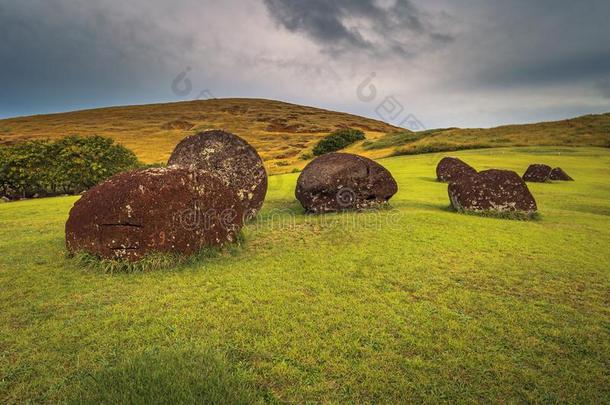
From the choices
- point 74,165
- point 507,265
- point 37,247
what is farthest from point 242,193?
point 74,165

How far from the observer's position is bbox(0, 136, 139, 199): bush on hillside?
29.4 meters

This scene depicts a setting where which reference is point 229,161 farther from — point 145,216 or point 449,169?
point 449,169

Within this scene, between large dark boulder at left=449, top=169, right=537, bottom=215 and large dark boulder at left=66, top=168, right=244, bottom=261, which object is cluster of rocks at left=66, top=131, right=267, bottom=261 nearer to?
large dark boulder at left=66, top=168, right=244, bottom=261

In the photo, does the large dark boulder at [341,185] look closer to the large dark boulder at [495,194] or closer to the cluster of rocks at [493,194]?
the cluster of rocks at [493,194]

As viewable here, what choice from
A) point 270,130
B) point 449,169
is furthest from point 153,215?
point 270,130

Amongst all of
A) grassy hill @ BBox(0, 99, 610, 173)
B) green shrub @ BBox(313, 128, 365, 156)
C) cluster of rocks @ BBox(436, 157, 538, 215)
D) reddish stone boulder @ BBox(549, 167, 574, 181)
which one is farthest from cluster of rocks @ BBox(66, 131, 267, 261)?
green shrub @ BBox(313, 128, 365, 156)

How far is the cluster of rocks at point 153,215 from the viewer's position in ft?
27.8

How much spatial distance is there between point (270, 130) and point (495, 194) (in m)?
96.9

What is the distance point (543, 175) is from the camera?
27.0m

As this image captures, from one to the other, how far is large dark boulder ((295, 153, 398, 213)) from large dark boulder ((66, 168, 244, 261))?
22.1 feet

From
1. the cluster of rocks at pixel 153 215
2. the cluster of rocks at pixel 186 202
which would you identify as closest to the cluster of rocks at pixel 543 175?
the cluster of rocks at pixel 186 202

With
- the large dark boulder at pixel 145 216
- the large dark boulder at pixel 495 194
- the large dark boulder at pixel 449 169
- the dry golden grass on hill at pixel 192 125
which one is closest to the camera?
the large dark boulder at pixel 145 216

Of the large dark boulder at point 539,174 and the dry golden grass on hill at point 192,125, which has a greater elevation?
the dry golden grass on hill at point 192,125

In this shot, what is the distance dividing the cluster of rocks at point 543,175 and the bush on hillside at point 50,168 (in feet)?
120
